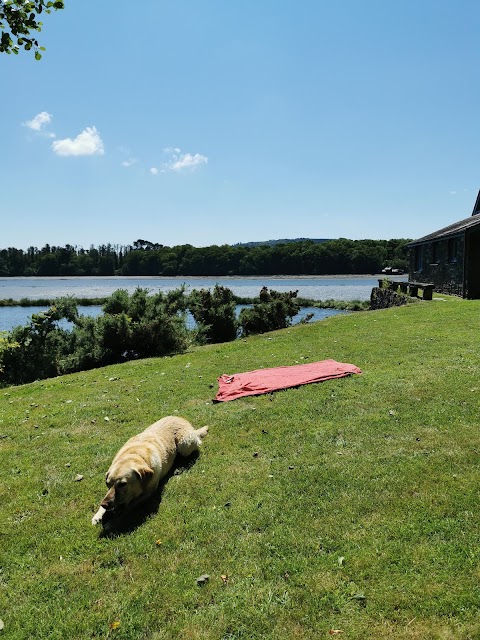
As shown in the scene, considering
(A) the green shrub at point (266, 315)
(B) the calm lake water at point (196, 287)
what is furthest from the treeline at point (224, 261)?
(A) the green shrub at point (266, 315)

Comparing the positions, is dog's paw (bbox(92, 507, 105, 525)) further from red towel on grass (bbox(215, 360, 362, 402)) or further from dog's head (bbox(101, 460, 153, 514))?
red towel on grass (bbox(215, 360, 362, 402))

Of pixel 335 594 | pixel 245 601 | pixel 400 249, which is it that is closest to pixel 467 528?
pixel 335 594

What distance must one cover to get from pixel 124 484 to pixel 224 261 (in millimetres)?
113107

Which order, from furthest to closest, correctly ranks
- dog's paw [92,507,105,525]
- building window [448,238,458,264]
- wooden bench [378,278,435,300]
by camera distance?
building window [448,238,458,264], wooden bench [378,278,435,300], dog's paw [92,507,105,525]

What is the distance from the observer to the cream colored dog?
14.0ft

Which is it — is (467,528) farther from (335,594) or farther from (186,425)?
(186,425)

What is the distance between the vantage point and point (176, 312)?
17.2 m

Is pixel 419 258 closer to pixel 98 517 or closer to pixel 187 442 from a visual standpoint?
pixel 187 442

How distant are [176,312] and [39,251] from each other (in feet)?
453

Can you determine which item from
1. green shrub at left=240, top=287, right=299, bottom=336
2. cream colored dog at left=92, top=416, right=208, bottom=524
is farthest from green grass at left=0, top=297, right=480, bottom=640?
green shrub at left=240, top=287, right=299, bottom=336

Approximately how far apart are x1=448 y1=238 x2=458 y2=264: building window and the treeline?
7324cm

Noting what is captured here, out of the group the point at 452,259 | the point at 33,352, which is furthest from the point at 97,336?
the point at 452,259

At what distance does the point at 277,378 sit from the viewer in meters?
8.88

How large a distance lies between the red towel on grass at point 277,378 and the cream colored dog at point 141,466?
2.53m
